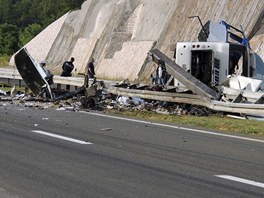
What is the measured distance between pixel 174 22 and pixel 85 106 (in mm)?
23574

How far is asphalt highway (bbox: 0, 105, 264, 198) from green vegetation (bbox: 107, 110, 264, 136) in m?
0.83

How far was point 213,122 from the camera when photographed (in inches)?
568

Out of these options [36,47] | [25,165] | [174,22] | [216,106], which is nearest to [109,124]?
[216,106]

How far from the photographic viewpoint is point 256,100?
51.2 ft

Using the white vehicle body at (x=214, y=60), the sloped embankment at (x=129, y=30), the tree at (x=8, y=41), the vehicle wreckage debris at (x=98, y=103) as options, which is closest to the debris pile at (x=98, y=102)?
the vehicle wreckage debris at (x=98, y=103)

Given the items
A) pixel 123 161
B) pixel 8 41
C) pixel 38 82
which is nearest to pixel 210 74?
pixel 38 82

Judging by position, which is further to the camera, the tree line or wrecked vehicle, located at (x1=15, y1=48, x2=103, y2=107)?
the tree line

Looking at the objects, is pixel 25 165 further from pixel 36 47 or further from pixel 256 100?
pixel 36 47

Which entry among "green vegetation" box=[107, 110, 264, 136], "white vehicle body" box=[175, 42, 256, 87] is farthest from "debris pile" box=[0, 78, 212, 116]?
"white vehicle body" box=[175, 42, 256, 87]

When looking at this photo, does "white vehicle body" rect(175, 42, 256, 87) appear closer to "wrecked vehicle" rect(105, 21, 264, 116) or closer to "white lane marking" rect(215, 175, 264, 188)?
"wrecked vehicle" rect(105, 21, 264, 116)

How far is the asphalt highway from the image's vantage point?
23.2ft

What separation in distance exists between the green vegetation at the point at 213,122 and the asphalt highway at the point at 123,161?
831 mm

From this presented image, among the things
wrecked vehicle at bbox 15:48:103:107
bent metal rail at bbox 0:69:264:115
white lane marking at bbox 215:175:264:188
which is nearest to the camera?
white lane marking at bbox 215:175:264:188

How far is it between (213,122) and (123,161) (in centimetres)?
592
